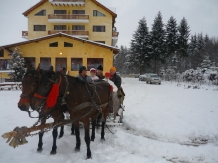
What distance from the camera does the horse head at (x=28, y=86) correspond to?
11.7 ft

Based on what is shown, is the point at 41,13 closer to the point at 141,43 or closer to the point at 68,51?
the point at 68,51

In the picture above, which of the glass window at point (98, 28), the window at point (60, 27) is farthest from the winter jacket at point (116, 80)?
the window at point (60, 27)

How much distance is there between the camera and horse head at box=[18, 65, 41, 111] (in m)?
3.57

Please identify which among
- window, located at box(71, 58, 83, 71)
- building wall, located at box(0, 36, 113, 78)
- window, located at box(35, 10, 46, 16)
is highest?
window, located at box(35, 10, 46, 16)

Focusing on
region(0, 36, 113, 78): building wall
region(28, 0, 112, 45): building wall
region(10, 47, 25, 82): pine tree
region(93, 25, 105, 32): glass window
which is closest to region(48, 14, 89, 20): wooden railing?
region(28, 0, 112, 45): building wall

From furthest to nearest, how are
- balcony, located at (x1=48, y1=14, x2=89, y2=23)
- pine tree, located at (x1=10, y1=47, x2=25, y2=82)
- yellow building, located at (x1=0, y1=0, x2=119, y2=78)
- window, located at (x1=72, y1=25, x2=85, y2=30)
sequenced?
window, located at (x1=72, y1=25, x2=85, y2=30) < balcony, located at (x1=48, y1=14, x2=89, y2=23) < yellow building, located at (x1=0, y1=0, x2=119, y2=78) < pine tree, located at (x1=10, y1=47, x2=25, y2=82)

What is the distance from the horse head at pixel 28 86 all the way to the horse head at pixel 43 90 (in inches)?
3.3

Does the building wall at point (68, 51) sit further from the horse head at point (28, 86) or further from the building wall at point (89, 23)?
the horse head at point (28, 86)

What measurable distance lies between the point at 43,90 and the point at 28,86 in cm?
30

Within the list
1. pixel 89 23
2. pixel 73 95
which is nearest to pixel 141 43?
pixel 89 23

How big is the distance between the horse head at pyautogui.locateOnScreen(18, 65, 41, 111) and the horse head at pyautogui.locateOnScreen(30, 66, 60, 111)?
83 millimetres

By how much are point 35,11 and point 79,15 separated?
8958 millimetres

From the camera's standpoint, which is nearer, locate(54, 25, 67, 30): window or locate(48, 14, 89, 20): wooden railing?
locate(48, 14, 89, 20): wooden railing

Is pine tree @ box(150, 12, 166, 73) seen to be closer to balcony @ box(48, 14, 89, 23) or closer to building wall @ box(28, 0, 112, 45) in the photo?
building wall @ box(28, 0, 112, 45)
